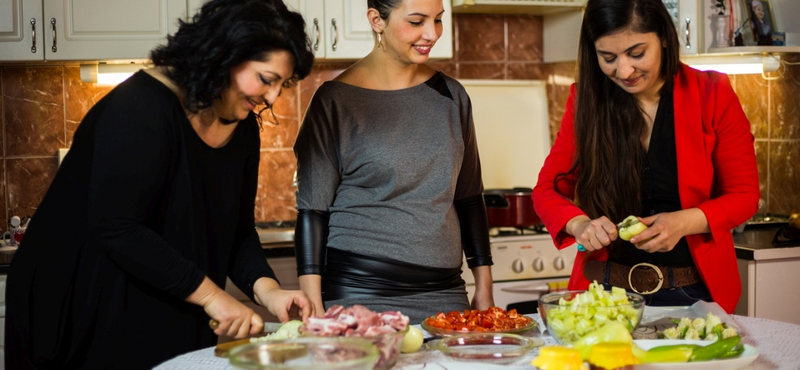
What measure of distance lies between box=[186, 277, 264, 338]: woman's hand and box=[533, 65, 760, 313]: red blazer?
783 millimetres

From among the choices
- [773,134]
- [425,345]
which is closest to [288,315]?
[425,345]

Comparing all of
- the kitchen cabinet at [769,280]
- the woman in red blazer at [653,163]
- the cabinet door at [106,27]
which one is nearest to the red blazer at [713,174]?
the woman in red blazer at [653,163]

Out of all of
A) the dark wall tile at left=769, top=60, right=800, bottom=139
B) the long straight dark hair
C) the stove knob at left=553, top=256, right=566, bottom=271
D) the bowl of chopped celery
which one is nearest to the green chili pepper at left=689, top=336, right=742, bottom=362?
the bowl of chopped celery

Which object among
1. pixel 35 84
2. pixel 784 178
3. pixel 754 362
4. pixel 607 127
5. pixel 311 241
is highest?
pixel 35 84

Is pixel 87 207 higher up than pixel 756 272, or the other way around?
pixel 87 207

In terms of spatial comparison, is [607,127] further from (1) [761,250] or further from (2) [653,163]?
(1) [761,250]

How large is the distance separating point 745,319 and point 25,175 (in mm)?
2516

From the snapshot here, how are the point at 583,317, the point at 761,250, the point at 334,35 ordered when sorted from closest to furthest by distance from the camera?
1. the point at 583,317
2. the point at 761,250
3. the point at 334,35

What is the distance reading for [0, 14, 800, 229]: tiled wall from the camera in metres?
3.12

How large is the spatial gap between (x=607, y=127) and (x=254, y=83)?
2.89ft

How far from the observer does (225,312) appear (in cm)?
148

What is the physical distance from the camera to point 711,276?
6.21 ft

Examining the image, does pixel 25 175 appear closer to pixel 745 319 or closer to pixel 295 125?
pixel 295 125

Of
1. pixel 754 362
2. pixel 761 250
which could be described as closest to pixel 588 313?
pixel 754 362
